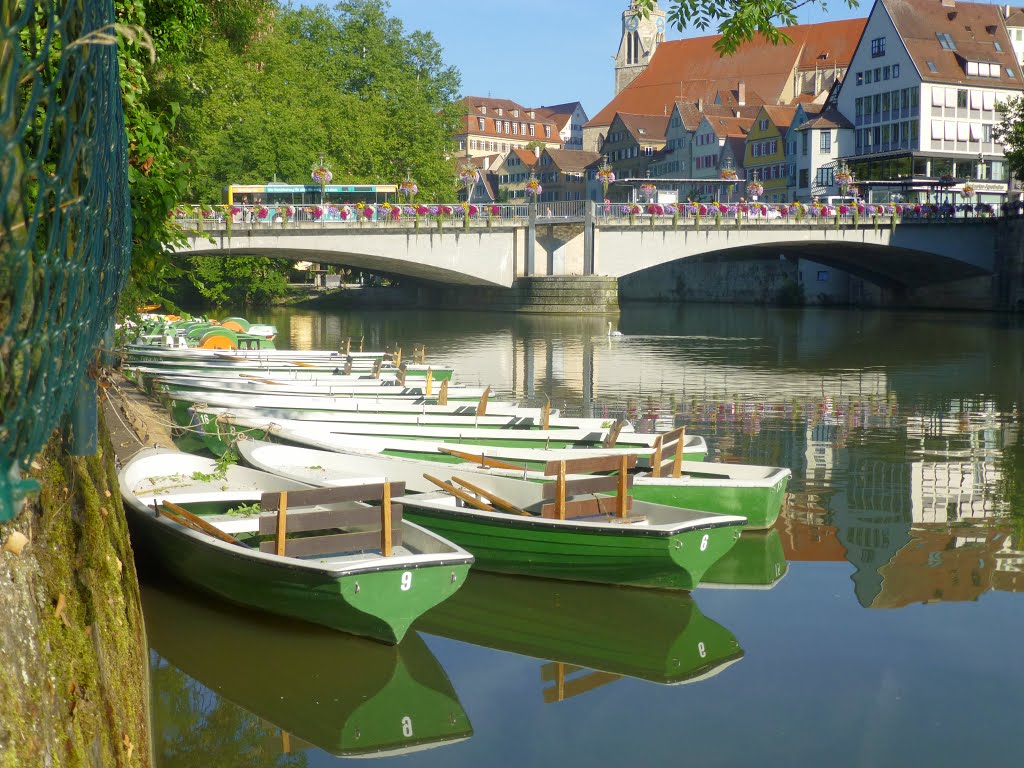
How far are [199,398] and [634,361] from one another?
583 inches

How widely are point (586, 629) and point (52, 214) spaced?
488cm

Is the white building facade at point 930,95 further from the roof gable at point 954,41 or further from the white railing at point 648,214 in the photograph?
the white railing at point 648,214

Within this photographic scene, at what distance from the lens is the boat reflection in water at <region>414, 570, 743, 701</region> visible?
23.3 feet

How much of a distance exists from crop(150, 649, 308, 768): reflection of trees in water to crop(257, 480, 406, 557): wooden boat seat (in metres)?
0.96

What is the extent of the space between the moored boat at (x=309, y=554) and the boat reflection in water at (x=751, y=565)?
258cm

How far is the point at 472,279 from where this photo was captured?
157ft

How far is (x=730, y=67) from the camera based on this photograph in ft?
309

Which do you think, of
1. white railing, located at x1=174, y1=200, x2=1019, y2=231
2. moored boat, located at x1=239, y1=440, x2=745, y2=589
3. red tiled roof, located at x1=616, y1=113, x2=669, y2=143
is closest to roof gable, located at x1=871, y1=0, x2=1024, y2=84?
white railing, located at x1=174, y1=200, x2=1019, y2=231

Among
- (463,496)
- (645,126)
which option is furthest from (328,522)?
(645,126)

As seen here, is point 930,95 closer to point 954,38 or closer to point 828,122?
point 954,38

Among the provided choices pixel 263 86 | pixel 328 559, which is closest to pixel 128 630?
pixel 328 559

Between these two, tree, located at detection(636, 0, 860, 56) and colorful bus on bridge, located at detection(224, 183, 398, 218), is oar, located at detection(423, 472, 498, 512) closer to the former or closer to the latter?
tree, located at detection(636, 0, 860, 56)

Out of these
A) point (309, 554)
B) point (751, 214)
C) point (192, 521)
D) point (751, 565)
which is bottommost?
point (751, 565)

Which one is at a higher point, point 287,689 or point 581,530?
point 581,530
